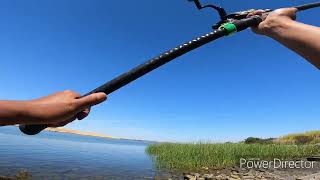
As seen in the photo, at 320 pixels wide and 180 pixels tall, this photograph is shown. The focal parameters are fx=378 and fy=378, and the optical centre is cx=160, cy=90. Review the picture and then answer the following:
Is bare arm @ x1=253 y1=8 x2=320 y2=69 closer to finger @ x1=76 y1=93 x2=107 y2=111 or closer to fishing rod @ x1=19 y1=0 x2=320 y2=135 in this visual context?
fishing rod @ x1=19 y1=0 x2=320 y2=135

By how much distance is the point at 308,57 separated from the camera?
6.75 feet

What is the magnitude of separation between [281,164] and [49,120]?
32352mm

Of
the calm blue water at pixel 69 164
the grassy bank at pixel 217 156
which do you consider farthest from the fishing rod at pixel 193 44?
the grassy bank at pixel 217 156

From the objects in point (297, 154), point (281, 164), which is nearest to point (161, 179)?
point (281, 164)

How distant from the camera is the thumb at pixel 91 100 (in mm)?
1926

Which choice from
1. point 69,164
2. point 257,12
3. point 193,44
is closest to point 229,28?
point 193,44

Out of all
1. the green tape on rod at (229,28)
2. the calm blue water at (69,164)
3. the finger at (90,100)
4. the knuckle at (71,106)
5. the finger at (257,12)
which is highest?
the finger at (257,12)

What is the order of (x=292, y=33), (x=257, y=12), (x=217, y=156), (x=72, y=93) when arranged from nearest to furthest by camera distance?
(x=72, y=93)
(x=292, y=33)
(x=257, y=12)
(x=217, y=156)

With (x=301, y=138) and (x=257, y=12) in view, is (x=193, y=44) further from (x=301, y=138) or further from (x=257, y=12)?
(x=301, y=138)

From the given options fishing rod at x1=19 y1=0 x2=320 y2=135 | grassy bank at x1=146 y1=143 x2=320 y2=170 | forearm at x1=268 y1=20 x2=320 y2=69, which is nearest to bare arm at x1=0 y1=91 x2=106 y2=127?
fishing rod at x1=19 y1=0 x2=320 y2=135

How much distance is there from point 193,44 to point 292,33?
595 millimetres

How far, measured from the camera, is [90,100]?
6.45ft

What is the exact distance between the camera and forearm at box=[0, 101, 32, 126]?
1660 mm

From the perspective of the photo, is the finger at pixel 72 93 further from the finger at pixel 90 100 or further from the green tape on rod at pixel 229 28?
the green tape on rod at pixel 229 28
